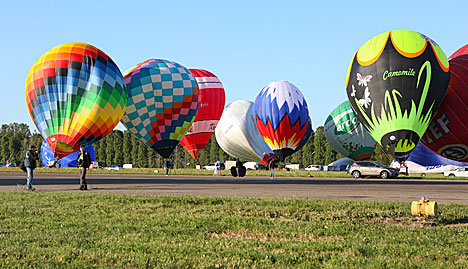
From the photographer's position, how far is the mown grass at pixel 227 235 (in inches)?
280

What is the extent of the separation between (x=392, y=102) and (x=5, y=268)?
26641 mm

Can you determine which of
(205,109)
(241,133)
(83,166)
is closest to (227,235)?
(83,166)

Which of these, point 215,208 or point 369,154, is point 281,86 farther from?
point 215,208

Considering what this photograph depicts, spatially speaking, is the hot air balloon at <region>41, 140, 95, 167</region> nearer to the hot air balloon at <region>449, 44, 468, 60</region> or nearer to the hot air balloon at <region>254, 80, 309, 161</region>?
the hot air balloon at <region>254, 80, 309, 161</region>

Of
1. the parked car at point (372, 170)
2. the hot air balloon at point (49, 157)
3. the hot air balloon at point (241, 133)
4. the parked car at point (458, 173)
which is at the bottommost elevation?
the parked car at point (458, 173)

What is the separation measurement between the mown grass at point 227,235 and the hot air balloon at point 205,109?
3744cm

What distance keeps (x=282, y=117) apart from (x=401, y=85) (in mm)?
23220

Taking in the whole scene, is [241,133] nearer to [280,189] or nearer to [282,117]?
[282,117]

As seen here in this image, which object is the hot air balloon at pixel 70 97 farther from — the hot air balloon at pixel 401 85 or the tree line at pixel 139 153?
the tree line at pixel 139 153

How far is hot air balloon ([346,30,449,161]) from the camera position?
1165 inches

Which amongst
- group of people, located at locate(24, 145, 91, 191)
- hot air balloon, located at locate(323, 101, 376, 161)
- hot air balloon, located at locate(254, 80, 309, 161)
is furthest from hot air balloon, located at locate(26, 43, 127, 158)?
hot air balloon, located at locate(323, 101, 376, 161)

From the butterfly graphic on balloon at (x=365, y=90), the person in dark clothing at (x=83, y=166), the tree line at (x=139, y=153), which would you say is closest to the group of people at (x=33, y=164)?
the person in dark clothing at (x=83, y=166)

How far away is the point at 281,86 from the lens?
5494 cm

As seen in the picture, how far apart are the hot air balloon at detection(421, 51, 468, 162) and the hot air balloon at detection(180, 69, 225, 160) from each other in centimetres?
2422
